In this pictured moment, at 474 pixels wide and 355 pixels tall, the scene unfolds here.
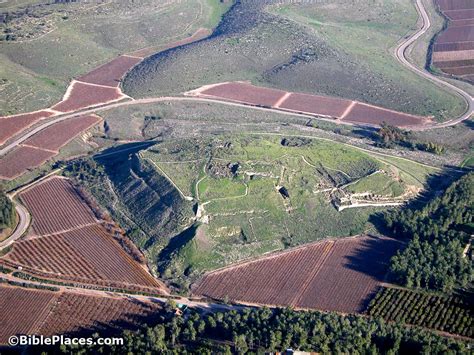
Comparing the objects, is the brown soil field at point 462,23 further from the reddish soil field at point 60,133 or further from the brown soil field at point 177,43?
the reddish soil field at point 60,133

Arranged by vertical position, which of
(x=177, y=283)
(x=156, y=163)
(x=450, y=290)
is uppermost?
(x=156, y=163)

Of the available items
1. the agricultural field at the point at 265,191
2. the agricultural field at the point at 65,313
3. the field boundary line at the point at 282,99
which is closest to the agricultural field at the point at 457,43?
the field boundary line at the point at 282,99

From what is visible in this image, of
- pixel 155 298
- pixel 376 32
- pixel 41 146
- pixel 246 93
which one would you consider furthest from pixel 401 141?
pixel 376 32

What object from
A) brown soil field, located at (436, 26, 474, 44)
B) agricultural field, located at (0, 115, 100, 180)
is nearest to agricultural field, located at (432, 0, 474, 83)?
brown soil field, located at (436, 26, 474, 44)

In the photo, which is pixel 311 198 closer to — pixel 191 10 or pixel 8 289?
pixel 8 289

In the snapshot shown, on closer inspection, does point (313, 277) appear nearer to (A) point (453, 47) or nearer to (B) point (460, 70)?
(B) point (460, 70)

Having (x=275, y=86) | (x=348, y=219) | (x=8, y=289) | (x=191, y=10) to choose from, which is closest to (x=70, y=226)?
(x=8, y=289)
